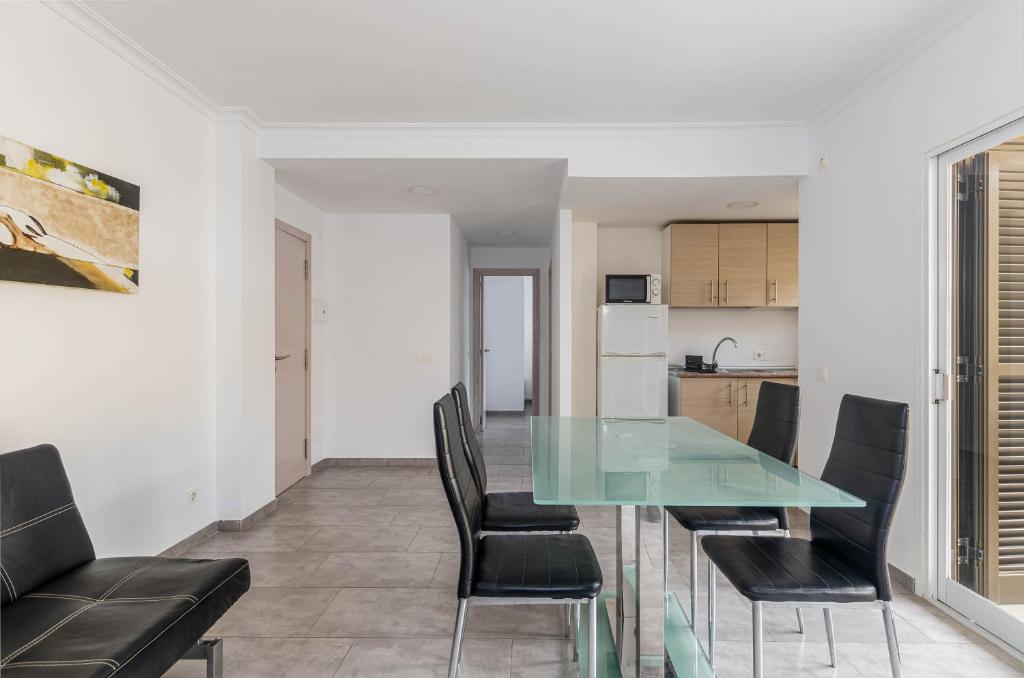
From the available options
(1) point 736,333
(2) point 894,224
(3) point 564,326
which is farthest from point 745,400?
(2) point 894,224

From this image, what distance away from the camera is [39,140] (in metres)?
2.23

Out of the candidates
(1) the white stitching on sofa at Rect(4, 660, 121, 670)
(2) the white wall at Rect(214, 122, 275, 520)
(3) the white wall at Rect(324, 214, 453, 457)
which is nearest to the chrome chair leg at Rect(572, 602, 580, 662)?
(1) the white stitching on sofa at Rect(4, 660, 121, 670)

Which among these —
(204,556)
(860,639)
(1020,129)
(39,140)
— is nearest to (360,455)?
(204,556)

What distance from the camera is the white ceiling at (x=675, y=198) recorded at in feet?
13.0

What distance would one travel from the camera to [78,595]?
162 centimetres

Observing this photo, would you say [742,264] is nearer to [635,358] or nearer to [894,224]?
[635,358]

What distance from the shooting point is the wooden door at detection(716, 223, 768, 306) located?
5250 mm

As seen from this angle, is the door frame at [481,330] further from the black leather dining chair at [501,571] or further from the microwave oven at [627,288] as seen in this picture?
the black leather dining chair at [501,571]

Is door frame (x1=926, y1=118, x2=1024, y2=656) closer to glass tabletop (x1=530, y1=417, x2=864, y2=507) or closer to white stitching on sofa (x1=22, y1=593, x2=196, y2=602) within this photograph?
glass tabletop (x1=530, y1=417, x2=864, y2=507)

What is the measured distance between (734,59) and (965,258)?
1.48 metres

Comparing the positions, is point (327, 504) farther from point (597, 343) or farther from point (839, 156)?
point (839, 156)

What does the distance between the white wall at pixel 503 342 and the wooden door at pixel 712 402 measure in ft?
14.2

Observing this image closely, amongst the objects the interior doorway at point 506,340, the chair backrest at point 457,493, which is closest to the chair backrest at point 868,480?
the chair backrest at point 457,493

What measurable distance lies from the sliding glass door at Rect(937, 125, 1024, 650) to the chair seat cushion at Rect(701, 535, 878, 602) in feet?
3.36
